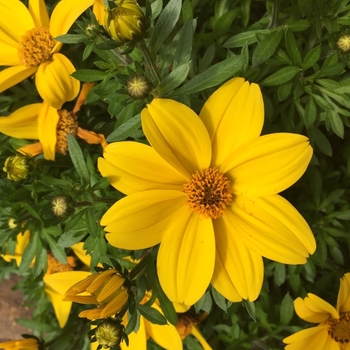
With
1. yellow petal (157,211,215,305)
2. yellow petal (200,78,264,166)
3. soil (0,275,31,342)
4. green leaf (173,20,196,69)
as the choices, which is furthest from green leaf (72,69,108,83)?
soil (0,275,31,342)

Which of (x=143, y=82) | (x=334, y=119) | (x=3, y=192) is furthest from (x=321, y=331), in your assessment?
(x=3, y=192)

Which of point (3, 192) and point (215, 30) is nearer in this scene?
point (215, 30)

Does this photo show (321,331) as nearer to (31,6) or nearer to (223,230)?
(223,230)

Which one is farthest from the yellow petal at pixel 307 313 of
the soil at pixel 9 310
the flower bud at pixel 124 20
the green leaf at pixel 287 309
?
the soil at pixel 9 310

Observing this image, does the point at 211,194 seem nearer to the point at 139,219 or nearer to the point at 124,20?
the point at 139,219

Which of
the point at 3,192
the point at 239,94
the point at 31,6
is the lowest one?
the point at 3,192

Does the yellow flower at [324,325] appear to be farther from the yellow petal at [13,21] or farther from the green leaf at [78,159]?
the yellow petal at [13,21]

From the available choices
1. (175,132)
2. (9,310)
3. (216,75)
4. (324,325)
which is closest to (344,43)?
(216,75)

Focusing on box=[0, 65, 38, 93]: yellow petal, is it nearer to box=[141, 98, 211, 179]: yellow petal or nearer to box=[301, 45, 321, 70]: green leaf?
box=[141, 98, 211, 179]: yellow petal
